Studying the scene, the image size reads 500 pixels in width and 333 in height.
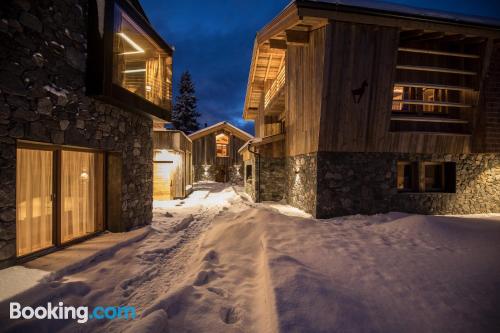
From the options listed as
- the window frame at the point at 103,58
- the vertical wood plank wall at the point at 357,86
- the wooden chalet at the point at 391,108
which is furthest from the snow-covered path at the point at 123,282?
the vertical wood plank wall at the point at 357,86

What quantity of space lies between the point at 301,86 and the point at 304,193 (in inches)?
172

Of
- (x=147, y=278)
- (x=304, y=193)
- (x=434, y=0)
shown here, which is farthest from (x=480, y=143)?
(x=434, y=0)

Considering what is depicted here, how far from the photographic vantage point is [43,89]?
404cm

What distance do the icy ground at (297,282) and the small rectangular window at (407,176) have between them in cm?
306

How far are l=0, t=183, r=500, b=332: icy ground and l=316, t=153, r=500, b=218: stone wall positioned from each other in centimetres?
212

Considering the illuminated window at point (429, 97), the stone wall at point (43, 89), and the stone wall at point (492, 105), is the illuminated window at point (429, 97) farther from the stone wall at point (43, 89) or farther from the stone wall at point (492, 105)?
the stone wall at point (43, 89)

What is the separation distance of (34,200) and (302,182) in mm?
8070

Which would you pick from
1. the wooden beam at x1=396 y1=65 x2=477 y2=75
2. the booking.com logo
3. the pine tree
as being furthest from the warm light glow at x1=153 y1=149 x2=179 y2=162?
the pine tree

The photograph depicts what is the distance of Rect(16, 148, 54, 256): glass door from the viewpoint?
4039 millimetres

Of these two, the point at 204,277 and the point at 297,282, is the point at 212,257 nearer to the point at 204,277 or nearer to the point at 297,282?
the point at 204,277

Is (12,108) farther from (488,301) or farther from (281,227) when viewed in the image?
(488,301)

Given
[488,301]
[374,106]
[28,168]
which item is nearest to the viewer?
[488,301]

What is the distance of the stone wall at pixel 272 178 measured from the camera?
487 inches

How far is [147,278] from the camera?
12.9ft
